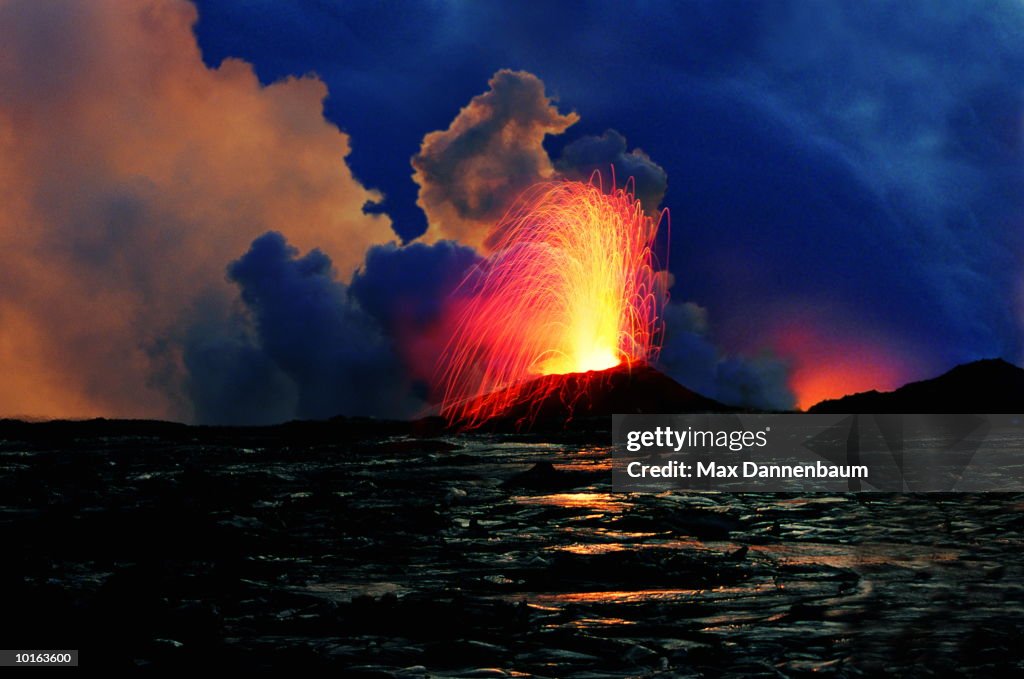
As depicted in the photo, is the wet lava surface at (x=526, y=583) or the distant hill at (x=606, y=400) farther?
the distant hill at (x=606, y=400)

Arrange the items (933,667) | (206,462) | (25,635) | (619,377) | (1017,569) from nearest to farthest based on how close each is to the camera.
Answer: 1. (933,667)
2. (25,635)
3. (1017,569)
4. (206,462)
5. (619,377)

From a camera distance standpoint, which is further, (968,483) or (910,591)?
(968,483)

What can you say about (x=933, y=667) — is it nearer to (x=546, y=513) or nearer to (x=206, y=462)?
(x=546, y=513)

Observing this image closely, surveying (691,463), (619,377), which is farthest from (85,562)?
(619,377)

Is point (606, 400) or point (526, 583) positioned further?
point (606, 400)

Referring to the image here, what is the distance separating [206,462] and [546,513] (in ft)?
112

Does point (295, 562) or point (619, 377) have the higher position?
point (619, 377)

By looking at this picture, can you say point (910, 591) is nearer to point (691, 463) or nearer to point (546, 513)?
point (546, 513)

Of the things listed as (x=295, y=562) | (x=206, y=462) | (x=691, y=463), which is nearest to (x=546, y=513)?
(x=295, y=562)

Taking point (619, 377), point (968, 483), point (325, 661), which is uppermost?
point (619, 377)

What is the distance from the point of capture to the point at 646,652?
35.9ft

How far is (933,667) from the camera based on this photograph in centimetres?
1031

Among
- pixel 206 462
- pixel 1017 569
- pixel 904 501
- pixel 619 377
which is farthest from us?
pixel 619 377

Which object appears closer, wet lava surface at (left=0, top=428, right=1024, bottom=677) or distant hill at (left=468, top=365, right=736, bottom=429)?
wet lava surface at (left=0, top=428, right=1024, bottom=677)
